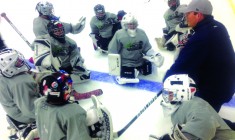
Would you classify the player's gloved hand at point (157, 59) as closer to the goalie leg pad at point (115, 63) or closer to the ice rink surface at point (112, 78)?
the ice rink surface at point (112, 78)

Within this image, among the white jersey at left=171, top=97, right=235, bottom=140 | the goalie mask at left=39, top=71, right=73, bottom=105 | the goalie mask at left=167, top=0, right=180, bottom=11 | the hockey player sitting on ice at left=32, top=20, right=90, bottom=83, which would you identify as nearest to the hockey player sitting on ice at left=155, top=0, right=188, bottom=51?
the goalie mask at left=167, top=0, right=180, bottom=11

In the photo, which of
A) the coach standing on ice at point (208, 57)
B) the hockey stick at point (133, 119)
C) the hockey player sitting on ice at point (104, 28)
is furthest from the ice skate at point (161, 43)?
the coach standing on ice at point (208, 57)

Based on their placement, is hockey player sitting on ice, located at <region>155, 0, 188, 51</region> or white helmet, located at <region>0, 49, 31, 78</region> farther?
hockey player sitting on ice, located at <region>155, 0, 188, 51</region>

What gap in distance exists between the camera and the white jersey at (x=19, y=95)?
3.03 meters

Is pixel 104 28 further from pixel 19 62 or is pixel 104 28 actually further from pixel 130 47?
pixel 19 62

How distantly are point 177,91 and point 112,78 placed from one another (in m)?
1.96

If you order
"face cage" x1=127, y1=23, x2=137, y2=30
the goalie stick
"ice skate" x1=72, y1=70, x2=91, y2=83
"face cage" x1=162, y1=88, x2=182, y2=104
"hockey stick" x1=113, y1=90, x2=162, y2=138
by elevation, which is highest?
"face cage" x1=127, y1=23, x2=137, y2=30

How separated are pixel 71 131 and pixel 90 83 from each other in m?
2.10

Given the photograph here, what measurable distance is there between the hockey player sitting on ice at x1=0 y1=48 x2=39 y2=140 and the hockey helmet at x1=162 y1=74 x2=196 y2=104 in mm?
1343

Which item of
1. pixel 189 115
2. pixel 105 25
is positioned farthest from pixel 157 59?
A: pixel 189 115

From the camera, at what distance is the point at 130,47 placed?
4371 mm

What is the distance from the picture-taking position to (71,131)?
2443 millimetres

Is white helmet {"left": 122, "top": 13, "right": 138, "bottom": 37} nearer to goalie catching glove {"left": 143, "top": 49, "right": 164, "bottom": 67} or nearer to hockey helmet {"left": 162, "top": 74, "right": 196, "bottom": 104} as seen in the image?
goalie catching glove {"left": 143, "top": 49, "right": 164, "bottom": 67}

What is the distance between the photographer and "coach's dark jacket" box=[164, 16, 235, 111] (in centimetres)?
304
